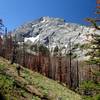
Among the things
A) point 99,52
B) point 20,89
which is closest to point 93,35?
point 99,52

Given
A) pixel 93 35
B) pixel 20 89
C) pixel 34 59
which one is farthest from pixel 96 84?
pixel 34 59

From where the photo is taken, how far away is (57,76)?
82062mm

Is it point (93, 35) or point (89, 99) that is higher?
point (93, 35)

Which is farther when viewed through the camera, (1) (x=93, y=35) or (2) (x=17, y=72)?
(2) (x=17, y=72)

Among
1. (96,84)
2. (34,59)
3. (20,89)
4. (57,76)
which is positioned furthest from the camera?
(34,59)

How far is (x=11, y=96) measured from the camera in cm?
2189

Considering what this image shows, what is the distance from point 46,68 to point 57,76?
4016 mm

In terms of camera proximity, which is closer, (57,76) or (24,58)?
(57,76)

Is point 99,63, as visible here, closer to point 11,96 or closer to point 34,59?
point 11,96

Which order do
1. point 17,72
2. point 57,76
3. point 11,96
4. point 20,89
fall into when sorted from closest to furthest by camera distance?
point 11,96 → point 20,89 → point 17,72 → point 57,76

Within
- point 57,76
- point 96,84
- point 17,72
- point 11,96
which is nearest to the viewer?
point 96,84

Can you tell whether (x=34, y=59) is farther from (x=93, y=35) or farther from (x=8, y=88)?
(x=93, y=35)

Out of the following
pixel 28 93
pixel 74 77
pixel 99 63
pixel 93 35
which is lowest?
pixel 74 77

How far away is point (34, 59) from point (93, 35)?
73166 millimetres
